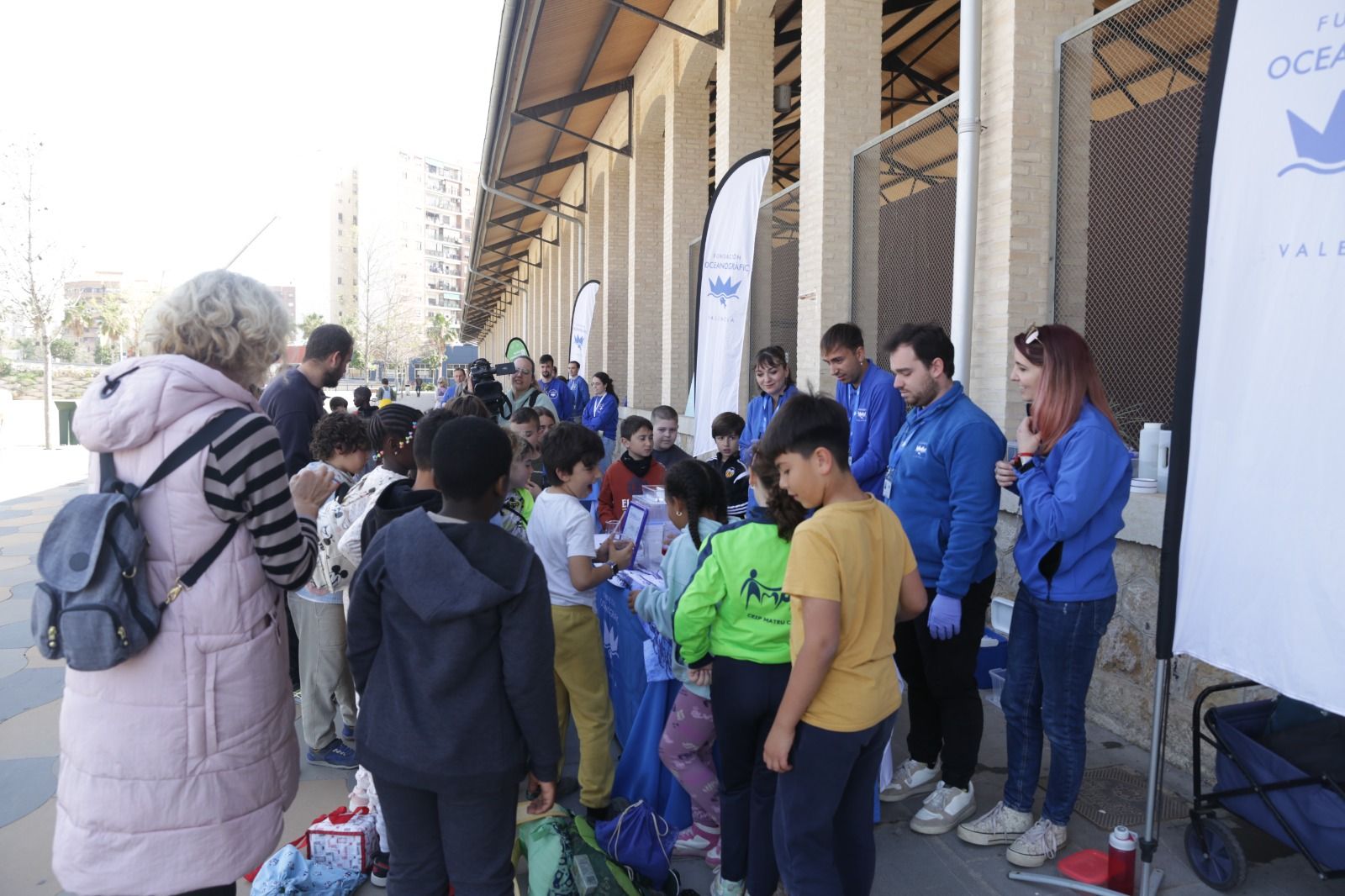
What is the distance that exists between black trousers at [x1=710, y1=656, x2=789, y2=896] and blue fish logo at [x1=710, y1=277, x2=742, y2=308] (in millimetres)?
4855

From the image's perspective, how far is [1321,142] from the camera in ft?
7.31

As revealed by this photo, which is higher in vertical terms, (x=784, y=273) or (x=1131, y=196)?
(x=784, y=273)

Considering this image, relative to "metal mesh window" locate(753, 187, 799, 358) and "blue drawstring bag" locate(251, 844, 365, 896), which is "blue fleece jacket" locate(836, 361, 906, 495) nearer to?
"blue drawstring bag" locate(251, 844, 365, 896)

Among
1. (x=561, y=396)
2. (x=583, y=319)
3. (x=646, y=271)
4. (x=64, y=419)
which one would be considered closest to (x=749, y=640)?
(x=561, y=396)

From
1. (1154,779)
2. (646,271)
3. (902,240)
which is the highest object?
(646,271)

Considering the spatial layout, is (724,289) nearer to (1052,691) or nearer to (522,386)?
(522,386)

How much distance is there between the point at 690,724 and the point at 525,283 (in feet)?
115

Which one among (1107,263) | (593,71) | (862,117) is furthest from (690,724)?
(593,71)

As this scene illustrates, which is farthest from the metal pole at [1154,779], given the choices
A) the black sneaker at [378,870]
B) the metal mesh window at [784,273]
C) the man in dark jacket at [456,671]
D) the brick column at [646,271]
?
the brick column at [646,271]

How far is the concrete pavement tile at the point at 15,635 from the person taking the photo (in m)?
6.04

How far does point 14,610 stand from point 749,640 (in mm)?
6995

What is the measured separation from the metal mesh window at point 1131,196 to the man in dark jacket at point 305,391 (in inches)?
173

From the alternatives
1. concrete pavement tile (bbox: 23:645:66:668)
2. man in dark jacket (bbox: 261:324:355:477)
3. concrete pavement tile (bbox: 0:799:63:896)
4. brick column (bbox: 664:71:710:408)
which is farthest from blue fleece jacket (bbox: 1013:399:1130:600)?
brick column (bbox: 664:71:710:408)

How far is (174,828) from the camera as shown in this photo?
203 centimetres
